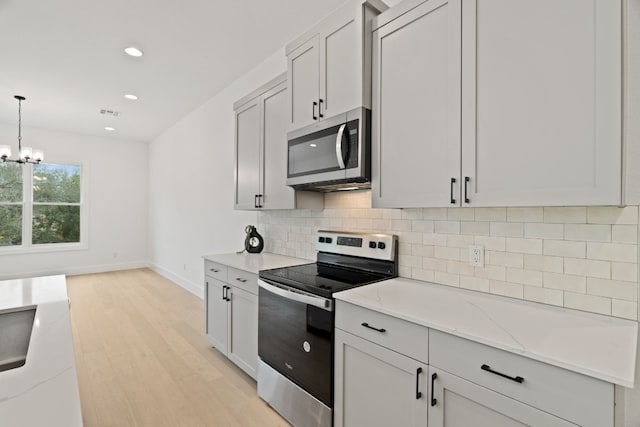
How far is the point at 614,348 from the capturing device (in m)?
1.03

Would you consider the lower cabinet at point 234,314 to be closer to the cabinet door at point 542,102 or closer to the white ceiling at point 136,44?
the cabinet door at point 542,102

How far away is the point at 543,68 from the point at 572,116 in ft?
0.75

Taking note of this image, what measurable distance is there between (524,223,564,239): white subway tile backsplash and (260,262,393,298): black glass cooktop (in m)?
0.84

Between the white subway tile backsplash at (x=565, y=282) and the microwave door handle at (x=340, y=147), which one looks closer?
the white subway tile backsplash at (x=565, y=282)

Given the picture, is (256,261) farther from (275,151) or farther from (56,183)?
(56,183)

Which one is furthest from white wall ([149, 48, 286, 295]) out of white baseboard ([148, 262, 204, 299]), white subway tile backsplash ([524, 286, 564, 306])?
white subway tile backsplash ([524, 286, 564, 306])

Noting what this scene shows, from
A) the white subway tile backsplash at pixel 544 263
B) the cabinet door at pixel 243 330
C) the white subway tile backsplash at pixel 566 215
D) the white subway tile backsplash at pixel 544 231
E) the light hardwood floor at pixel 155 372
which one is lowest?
the light hardwood floor at pixel 155 372

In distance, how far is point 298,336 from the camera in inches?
74.6

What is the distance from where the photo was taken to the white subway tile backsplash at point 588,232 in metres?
1.31

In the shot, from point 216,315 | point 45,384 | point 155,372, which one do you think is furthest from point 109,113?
point 45,384

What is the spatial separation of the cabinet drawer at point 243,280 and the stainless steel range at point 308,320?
14cm

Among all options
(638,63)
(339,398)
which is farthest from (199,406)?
(638,63)

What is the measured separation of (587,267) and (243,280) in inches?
82.8

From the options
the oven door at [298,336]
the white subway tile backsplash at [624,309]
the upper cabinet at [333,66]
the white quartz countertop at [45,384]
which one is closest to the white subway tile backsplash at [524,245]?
the white subway tile backsplash at [624,309]
